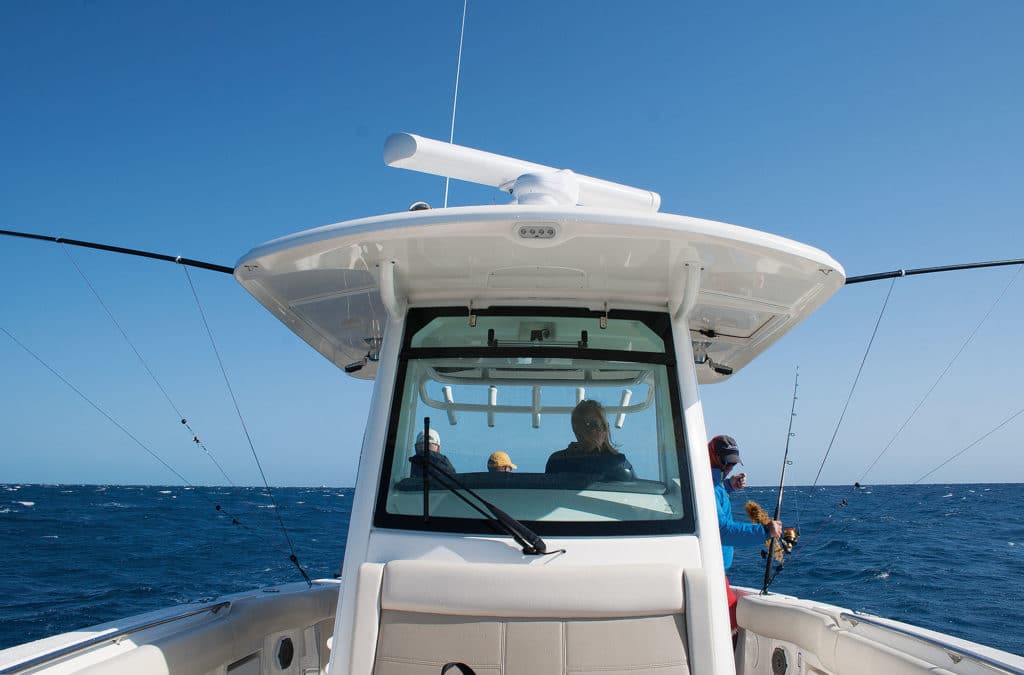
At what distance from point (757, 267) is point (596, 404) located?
84cm

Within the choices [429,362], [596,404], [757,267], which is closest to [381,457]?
[429,362]

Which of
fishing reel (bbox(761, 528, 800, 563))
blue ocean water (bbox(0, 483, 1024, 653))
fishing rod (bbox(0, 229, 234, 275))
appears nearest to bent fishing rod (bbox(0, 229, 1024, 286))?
fishing rod (bbox(0, 229, 234, 275))

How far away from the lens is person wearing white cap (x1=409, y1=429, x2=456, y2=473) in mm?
2863

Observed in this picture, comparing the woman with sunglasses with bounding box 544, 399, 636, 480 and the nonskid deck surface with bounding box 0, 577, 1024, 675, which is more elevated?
the woman with sunglasses with bounding box 544, 399, 636, 480

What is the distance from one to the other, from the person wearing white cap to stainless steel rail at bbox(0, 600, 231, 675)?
1.24 m

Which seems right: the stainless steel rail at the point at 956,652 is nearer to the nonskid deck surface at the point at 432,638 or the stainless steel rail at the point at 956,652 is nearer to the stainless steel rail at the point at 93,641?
the nonskid deck surface at the point at 432,638

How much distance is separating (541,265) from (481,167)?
1145 mm

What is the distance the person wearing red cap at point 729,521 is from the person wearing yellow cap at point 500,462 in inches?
41.7

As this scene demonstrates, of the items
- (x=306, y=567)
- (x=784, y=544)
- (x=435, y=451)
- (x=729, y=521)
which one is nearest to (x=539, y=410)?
(x=435, y=451)

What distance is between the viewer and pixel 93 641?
8.69 ft

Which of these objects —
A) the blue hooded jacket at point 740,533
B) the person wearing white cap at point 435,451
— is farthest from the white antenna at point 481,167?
the blue hooded jacket at point 740,533

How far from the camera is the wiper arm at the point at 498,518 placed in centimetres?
249

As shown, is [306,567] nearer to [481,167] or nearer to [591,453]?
[481,167]

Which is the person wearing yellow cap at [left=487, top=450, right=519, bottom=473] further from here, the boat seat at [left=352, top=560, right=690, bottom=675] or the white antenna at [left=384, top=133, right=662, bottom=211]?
the white antenna at [left=384, top=133, right=662, bottom=211]
